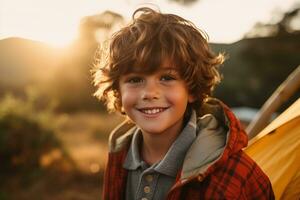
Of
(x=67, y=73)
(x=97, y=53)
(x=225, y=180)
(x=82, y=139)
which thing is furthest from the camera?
(x=67, y=73)

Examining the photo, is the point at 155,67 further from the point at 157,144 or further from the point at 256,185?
the point at 256,185

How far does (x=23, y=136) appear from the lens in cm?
630

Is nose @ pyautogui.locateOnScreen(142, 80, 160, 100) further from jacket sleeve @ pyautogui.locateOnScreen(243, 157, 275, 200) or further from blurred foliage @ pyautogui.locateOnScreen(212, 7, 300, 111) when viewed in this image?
blurred foliage @ pyautogui.locateOnScreen(212, 7, 300, 111)

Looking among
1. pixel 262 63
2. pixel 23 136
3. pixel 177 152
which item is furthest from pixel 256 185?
pixel 262 63

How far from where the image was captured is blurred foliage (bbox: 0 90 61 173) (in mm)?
6211

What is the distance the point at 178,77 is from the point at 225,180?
477mm

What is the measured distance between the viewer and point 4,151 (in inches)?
243

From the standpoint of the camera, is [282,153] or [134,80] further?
[282,153]

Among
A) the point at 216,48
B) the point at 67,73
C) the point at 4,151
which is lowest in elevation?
the point at 67,73

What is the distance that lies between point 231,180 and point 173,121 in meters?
0.37

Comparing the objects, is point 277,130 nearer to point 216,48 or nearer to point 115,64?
→ point 216,48

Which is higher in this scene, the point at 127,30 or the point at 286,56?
the point at 127,30

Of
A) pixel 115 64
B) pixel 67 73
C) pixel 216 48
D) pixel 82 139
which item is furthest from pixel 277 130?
pixel 67 73

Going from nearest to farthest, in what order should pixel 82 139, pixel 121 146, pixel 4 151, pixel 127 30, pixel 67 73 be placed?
pixel 127 30 → pixel 121 146 → pixel 4 151 → pixel 82 139 → pixel 67 73
